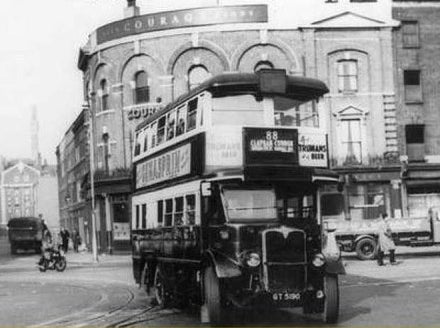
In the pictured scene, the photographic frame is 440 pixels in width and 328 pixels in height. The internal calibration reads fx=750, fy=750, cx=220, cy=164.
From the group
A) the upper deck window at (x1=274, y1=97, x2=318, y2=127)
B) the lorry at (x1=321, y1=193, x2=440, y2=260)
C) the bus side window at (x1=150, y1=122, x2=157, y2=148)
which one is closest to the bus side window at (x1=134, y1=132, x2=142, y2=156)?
the bus side window at (x1=150, y1=122, x2=157, y2=148)

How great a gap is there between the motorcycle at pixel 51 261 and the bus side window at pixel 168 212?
661 inches

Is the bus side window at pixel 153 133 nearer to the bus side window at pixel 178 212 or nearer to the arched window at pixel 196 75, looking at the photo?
the bus side window at pixel 178 212

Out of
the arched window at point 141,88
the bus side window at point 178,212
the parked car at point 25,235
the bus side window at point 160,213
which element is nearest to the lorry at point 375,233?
the bus side window at point 160,213

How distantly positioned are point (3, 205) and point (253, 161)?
147 metres

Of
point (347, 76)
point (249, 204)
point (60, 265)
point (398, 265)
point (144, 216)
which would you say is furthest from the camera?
point (347, 76)

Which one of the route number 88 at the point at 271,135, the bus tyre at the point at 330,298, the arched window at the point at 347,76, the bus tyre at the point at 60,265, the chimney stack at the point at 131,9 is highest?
the chimney stack at the point at 131,9

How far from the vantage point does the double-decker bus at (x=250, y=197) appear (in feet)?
39.0

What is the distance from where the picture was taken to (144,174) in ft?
57.4

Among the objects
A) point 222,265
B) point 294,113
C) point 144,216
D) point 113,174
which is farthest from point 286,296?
point 113,174

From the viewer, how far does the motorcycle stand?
3111cm

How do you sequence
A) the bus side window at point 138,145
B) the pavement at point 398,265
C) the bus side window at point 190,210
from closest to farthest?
the bus side window at point 190,210 → the bus side window at point 138,145 → the pavement at point 398,265

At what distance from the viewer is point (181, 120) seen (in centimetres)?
1468

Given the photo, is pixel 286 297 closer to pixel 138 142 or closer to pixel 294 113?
pixel 294 113

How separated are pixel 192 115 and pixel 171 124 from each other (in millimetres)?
1535
